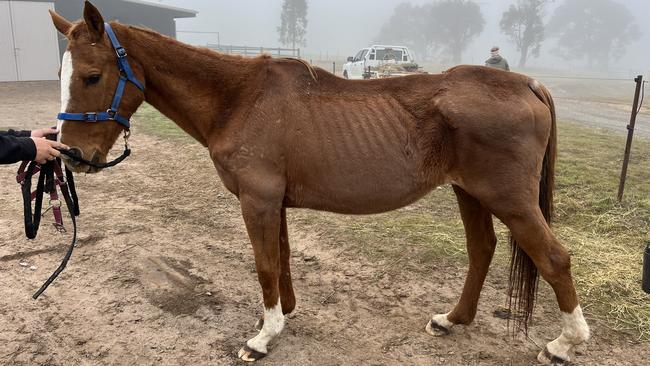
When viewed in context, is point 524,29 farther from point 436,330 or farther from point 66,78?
point 66,78

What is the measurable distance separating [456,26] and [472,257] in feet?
301

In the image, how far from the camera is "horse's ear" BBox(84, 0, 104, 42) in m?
2.45

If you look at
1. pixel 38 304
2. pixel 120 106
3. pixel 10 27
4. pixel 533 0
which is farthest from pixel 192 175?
pixel 533 0

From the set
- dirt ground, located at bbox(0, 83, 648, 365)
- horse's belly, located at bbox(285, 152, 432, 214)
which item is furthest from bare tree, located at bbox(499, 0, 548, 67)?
horse's belly, located at bbox(285, 152, 432, 214)

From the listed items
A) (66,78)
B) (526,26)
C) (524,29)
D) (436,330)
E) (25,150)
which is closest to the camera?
(25,150)

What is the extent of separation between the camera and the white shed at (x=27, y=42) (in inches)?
794

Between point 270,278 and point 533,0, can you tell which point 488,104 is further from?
point 533,0

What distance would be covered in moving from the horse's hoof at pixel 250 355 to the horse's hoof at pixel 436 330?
3.95ft

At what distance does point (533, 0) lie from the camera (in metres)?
76.1

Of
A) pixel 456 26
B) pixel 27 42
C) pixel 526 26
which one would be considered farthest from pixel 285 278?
pixel 456 26

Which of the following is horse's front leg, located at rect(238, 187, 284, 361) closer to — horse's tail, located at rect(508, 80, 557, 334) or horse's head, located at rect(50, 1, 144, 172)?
horse's head, located at rect(50, 1, 144, 172)

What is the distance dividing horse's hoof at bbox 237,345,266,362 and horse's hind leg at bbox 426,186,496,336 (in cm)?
122

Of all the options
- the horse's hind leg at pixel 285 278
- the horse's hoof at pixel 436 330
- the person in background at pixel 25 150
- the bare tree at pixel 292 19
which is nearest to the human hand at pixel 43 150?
the person in background at pixel 25 150

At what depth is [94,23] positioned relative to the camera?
253 centimetres
